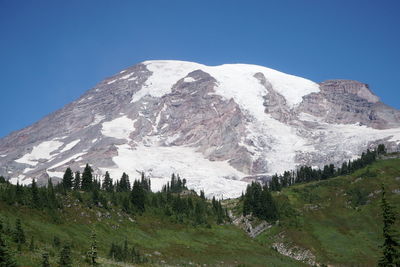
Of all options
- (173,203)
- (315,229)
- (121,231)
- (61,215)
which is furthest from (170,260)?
(315,229)

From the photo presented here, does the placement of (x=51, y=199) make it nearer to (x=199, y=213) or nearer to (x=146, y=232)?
(x=146, y=232)

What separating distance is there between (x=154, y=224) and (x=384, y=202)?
95733 millimetres

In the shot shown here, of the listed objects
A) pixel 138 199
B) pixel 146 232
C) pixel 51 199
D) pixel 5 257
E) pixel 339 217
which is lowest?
pixel 5 257

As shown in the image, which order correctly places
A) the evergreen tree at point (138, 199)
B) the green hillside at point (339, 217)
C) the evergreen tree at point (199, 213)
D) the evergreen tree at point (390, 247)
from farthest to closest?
the evergreen tree at point (199, 213)
the evergreen tree at point (138, 199)
the green hillside at point (339, 217)
the evergreen tree at point (390, 247)

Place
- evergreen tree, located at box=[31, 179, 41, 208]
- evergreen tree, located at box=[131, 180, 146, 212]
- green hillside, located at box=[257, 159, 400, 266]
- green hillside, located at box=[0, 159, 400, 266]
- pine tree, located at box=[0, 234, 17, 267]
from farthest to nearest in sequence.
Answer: evergreen tree, located at box=[131, 180, 146, 212] → green hillside, located at box=[257, 159, 400, 266] → evergreen tree, located at box=[31, 179, 41, 208] → green hillside, located at box=[0, 159, 400, 266] → pine tree, located at box=[0, 234, 17, 267]

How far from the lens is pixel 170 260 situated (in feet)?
347

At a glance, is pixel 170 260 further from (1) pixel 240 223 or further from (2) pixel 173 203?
(1) pixel 240 223

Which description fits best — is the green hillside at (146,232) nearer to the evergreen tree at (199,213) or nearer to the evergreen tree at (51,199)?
the evergreen tree at (51,199)

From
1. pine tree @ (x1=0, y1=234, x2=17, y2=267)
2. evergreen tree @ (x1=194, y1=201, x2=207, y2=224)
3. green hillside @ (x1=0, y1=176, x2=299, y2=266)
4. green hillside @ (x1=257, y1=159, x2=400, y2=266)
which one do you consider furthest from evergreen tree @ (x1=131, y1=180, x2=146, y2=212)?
pine tree @ (x1=0, y1=234, x2=17, y2=267)

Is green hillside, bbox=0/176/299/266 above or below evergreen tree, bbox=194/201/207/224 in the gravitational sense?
below

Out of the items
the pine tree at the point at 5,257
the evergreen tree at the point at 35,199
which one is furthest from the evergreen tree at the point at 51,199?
the pine tree at the point at 5,257

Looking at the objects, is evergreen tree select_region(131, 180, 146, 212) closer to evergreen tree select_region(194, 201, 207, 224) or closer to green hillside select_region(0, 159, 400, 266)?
green hillside select_region(0, 159, 400, 266)

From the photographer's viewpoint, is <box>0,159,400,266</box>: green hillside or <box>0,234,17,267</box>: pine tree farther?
<box>0,159,400,266</box>: green hillside

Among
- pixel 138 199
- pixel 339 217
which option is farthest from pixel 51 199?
pixel 339 217
